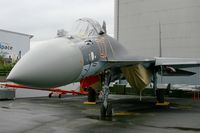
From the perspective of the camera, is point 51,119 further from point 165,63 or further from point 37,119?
point 165,63

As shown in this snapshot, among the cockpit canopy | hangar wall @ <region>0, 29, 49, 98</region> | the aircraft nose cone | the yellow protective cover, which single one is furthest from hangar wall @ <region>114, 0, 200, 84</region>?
the aircraft nose cone

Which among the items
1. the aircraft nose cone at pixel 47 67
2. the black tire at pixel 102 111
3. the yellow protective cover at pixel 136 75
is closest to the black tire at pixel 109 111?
the black tire at pixel 102 111

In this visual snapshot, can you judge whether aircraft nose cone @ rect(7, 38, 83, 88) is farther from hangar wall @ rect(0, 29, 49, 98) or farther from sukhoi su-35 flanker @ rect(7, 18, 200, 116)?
hangar wall @ rect(0, 29, 49, 98)

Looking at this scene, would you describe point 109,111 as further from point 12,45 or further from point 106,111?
point 12,45

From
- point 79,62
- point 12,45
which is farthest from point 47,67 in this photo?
point 12,45

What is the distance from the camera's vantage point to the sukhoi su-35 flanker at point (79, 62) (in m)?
6.88

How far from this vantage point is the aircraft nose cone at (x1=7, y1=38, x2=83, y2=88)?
6.72 m

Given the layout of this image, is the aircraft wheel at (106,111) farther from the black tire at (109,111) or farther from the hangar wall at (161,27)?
the hangar wall at (161,27)

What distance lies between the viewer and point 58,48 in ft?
24.5

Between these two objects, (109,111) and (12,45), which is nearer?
(109,111)

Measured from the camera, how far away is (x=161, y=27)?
86.9 feet

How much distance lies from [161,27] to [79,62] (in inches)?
762

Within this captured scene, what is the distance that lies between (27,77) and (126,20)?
22881mm

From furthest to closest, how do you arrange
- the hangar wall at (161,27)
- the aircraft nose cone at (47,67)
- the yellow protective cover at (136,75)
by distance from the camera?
the hangar wall at (161,27) < the yellow protective cover at (136,75) < the aircraft nose cone at (47,67)
